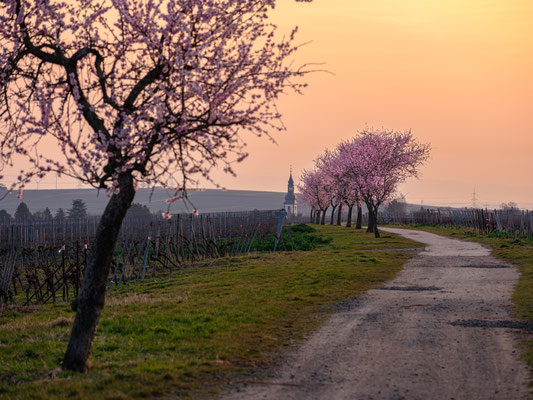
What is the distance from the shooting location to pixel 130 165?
30.6 ft

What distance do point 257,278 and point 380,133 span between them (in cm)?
4623

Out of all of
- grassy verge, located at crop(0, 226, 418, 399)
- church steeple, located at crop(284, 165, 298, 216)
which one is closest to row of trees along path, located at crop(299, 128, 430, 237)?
grassy verge, located at crop(0, 226, 418, 399)

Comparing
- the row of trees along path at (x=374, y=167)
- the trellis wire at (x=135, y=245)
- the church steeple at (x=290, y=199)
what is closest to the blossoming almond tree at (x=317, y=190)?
the row of trees along path at (x=374, y=167)

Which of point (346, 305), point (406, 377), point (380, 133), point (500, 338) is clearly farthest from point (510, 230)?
point (406, 377)

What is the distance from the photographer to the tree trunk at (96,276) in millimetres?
9484

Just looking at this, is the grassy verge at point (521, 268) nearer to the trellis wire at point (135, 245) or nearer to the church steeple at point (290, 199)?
the trellis wire at point (135, 245)

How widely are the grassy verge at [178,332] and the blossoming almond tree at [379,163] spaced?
29.3 metres

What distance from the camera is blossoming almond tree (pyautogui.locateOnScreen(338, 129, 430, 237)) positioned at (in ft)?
170

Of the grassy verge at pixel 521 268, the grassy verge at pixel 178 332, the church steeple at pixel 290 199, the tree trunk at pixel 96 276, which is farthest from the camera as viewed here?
the church steeple at pixel 290 199

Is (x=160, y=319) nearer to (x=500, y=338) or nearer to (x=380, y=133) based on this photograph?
(x=500, y=338)

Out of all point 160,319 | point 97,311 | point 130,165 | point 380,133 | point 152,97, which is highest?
point 380,133

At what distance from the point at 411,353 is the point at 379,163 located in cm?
4571

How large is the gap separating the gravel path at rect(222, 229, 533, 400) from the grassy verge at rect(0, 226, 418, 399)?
0.80m

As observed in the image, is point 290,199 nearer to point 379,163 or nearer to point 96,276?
point 379,163
